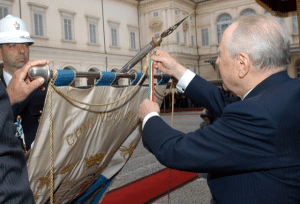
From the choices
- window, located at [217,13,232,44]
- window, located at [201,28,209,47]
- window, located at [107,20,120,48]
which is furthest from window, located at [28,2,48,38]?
window, located at [217,13,232,44]

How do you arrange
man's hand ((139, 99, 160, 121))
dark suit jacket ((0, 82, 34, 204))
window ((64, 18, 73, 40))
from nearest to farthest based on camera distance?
1. dark suit jacket ((0, 82, 34, 204))
2. man's hand ((139, 99, 160, 121))
3. window ((64, 18, 73, 40))

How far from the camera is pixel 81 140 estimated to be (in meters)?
1.60

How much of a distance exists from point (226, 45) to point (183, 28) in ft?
82.9

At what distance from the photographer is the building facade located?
18.0 metres

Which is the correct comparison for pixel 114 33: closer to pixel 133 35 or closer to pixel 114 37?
pixel 114 37

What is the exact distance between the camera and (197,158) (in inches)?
42.2

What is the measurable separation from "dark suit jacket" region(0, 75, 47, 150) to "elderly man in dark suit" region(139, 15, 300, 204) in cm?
70

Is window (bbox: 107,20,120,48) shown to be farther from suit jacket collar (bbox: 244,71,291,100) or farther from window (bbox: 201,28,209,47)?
suit jacket collar (bbox: 244,71,291,100)

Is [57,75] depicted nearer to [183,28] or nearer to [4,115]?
[4,115]

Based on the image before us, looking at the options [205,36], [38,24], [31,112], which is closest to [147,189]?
[31,112]

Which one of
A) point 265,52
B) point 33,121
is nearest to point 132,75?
point 33,121

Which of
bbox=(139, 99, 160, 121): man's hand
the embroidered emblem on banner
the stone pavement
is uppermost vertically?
bbox=(139, 99, 160, 121): man's hand

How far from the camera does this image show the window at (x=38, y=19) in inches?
683

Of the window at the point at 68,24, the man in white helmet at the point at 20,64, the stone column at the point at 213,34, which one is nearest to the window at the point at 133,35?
the window at the point at 68,24
